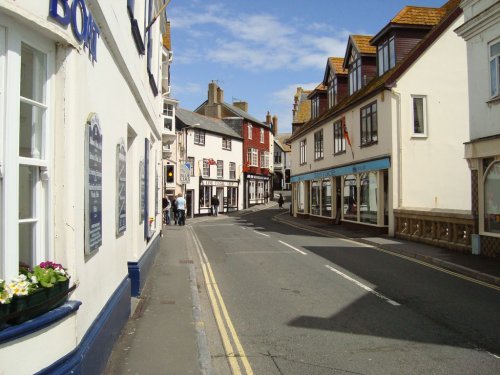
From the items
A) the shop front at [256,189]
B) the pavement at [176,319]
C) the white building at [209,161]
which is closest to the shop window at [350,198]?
the pavement at [176,319]

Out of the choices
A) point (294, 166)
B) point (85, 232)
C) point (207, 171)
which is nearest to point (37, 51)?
point (85, 232)

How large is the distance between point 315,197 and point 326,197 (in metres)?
2.67

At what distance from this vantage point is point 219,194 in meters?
44.6

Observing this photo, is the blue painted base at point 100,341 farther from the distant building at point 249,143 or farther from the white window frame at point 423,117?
the distant building at point 249,143

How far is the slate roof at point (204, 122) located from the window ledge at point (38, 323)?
35.4 metres

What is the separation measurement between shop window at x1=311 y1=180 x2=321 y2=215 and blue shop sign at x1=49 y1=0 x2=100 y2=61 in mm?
25964

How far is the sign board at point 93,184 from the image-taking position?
414cm

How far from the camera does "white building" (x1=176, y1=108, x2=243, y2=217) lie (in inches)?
1527

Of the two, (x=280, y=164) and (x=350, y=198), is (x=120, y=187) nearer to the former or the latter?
(x=350, y=198)

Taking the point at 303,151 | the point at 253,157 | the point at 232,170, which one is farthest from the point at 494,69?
the point at 253,157

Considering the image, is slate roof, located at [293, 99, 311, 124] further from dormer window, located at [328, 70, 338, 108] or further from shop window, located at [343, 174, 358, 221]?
shop window, located at [343, 174, 358, 221]

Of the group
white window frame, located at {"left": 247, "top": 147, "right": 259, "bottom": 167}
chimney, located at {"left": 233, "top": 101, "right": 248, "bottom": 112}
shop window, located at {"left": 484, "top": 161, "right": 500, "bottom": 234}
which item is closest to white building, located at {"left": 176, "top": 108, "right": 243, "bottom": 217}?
white window frame, located at {"left": 247, "top": 147, "right": 259, "bottom": 167}

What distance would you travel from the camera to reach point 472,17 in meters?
13.0

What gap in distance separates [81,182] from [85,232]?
1.52 ft
